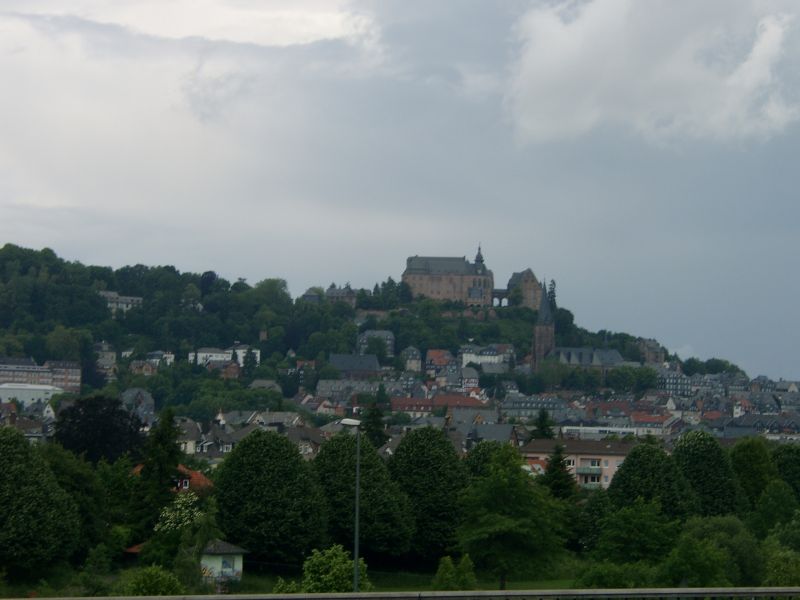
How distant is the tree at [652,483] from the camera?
181ft

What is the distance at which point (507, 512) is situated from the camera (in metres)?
45.8

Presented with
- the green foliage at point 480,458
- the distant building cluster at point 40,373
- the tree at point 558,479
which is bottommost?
the tree at point 558,479

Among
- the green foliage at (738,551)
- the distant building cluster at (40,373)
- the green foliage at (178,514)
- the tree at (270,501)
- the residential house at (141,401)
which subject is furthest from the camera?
the distant building cluster at (40,373)

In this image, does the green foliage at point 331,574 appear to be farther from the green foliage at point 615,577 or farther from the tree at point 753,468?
the tree at point 753,468

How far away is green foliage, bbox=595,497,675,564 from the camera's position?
4491cm

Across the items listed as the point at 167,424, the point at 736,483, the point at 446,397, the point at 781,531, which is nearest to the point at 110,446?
the point at 167,424

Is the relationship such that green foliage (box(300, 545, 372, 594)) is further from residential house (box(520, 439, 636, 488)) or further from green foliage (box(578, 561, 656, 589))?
residential house (box(520, 439, 636, 488))

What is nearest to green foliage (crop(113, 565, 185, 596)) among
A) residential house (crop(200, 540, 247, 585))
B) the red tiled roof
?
residential house (crop(200, 540, 247, 585))

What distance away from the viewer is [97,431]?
235ft

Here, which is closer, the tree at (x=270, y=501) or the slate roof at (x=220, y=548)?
the slate roof at (x=220, y=548)

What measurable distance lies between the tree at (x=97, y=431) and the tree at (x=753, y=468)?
2699 cm

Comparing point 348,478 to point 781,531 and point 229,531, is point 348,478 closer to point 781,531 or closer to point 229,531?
point 229,531

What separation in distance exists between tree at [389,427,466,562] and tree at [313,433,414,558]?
115 cm

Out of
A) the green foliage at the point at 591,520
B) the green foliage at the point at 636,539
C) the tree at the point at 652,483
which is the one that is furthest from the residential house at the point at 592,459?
the green foliage at the point at 636,539
